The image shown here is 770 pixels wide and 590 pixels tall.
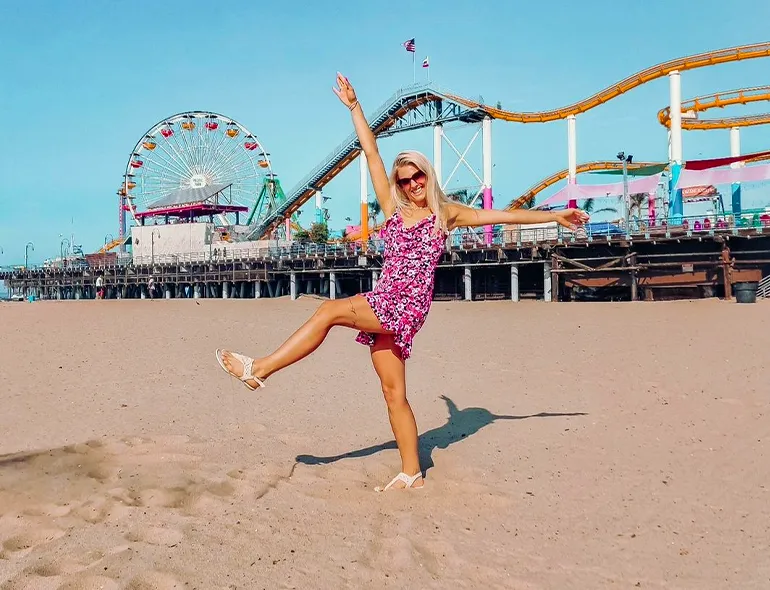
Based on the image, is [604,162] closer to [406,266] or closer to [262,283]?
[262,283]

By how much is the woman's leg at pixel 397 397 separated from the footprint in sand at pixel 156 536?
1445 millimetres

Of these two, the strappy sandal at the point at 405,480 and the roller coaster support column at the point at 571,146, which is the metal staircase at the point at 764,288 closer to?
the roller coaster support column at the point at 571,146

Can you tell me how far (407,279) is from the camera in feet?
12.3

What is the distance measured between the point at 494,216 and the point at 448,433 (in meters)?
2.22

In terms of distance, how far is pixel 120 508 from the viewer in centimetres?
340

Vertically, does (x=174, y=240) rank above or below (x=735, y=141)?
below

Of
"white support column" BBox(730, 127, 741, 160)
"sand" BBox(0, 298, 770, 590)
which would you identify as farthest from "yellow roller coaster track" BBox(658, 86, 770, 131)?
"sand" BBox(0, 298, 770, 590)

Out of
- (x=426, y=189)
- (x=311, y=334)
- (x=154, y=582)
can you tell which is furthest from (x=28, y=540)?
(x=426, y=189)

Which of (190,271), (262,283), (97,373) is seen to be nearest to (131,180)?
(190,271)

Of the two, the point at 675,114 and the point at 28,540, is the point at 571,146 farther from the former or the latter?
the point at 28,540

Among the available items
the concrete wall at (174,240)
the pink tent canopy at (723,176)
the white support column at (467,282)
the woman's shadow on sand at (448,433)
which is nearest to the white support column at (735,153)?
the pink tent canopy at (723,176)

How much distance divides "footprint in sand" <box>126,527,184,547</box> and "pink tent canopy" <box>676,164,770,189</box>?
28.4m

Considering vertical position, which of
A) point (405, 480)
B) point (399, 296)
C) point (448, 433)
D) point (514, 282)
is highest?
point (399, 296)

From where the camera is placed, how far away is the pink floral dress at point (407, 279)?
3.74 m
